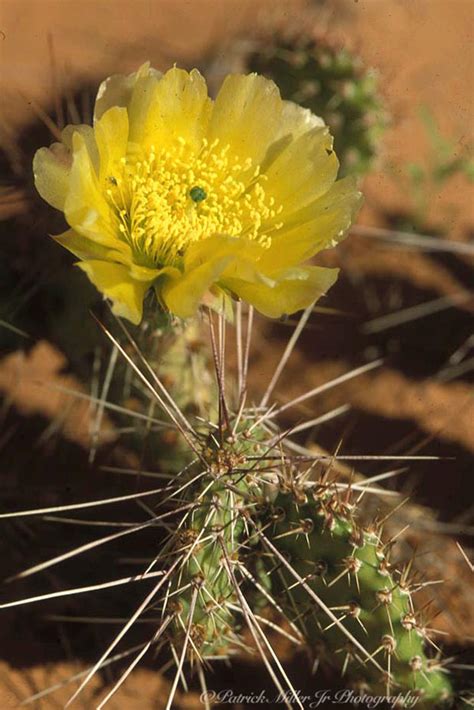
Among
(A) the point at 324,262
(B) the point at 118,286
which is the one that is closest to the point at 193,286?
(B) the point at 118,286

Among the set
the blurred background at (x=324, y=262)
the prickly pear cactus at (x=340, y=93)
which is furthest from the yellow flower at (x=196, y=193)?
the prickly pear cactus at (x=340, y=93)

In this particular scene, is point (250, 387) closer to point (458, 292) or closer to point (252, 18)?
point (458, 292)

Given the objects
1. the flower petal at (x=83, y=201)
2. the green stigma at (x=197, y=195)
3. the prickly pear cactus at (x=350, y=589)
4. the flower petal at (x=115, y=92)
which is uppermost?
the flower petal at (x=115, y=92)

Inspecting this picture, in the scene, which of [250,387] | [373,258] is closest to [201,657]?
[250,387]

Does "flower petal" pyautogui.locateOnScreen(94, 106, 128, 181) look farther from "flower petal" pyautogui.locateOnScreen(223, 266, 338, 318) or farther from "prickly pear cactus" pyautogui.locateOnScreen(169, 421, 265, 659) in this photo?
"prickly pear cactus" pyautogui.locateOnScreen(169, 421, 265, 659)

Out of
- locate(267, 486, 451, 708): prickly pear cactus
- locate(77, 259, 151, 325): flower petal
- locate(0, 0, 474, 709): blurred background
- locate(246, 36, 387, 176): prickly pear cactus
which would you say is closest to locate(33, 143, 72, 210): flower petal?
locate(77, 259, 151, 325): flower petal

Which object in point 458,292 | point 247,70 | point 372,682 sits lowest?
point 372,682

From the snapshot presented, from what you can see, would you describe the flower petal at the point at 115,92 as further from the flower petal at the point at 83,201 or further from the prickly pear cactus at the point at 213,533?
the prickly pear cactus at the point at 213,533
